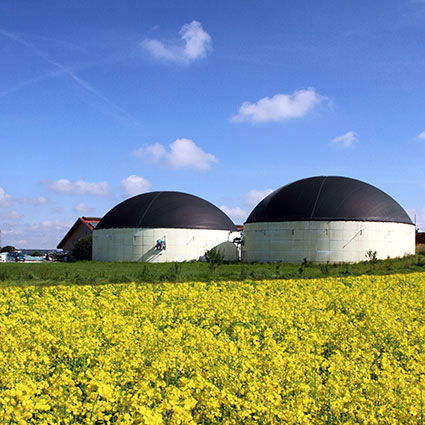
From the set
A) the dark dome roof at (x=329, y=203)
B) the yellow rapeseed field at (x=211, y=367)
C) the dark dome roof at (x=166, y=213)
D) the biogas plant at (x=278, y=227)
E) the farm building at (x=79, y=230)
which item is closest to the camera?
the yellow rapeseed field at (x=211, y=367)

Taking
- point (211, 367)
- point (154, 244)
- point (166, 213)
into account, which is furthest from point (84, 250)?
point (211, 367)

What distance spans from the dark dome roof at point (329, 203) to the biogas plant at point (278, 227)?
0.34ft

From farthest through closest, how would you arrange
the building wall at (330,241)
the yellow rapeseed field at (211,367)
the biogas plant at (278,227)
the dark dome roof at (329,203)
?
the dark dome roof at (329,203)
the biogas plant at (278,227)
the building wall at (330,241)
the yellow rapeseed field at (211,367)

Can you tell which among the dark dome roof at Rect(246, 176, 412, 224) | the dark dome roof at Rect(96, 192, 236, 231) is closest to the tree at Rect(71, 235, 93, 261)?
the dark dome roof at Rect(96, 192, 236, 231)

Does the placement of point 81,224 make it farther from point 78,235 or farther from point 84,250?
point 84,250

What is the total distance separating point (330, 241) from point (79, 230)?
177ft

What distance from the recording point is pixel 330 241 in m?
47.6

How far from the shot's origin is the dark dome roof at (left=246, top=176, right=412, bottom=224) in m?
48.2

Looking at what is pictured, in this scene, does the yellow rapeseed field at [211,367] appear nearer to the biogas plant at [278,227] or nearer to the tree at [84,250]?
the biogas plant at [278,227]

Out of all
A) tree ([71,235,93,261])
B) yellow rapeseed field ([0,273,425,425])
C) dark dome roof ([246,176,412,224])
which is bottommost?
yellow rapeseed field ([0,273,425,425])

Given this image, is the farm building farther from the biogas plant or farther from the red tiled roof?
the biogas plant

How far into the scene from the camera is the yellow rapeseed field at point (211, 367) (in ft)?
17.6

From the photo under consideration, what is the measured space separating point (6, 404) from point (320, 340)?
5.95 m

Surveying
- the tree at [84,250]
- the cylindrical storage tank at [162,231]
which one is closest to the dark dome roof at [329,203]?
the cylindrical storage tank at [162,231]
